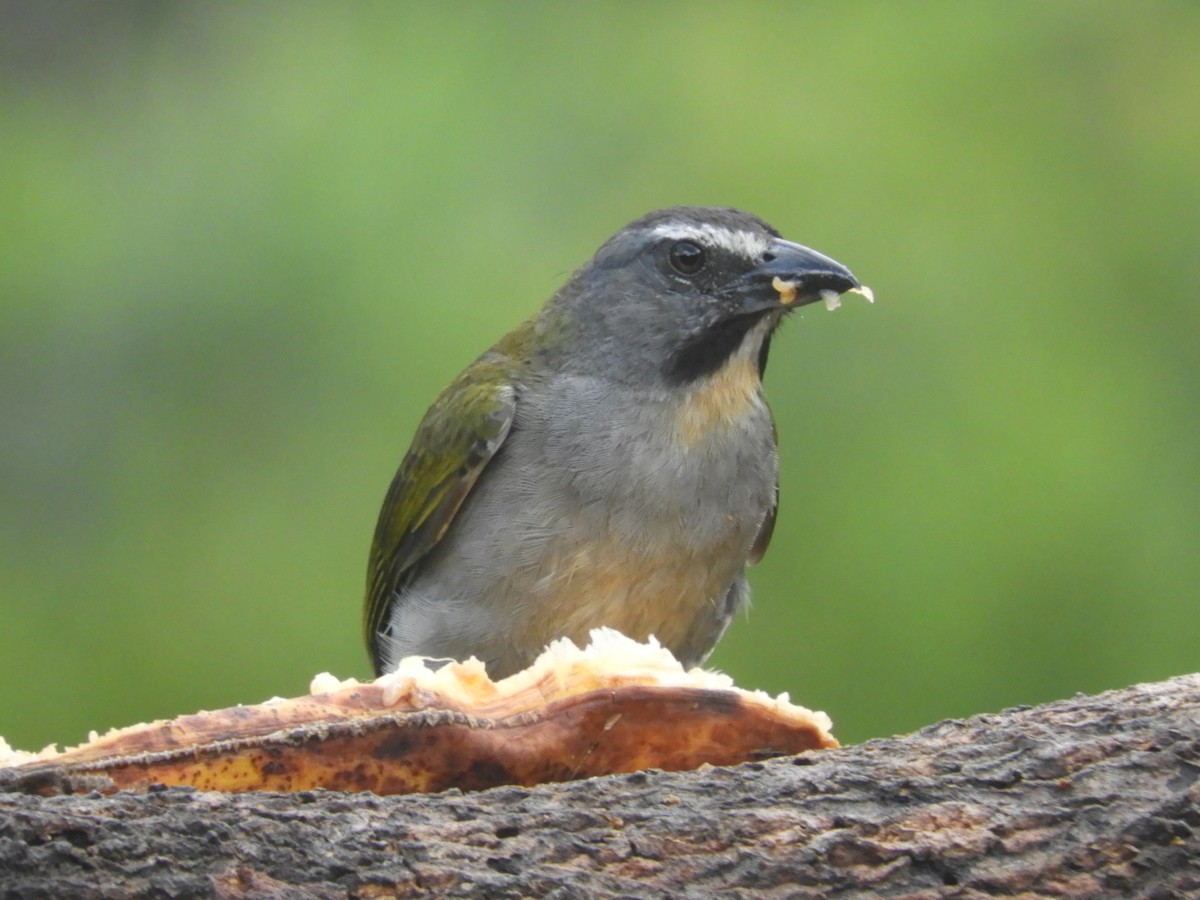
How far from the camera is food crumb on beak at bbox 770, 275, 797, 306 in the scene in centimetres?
394

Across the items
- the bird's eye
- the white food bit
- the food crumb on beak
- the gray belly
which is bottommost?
the white food bit

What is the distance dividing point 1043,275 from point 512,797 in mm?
4492

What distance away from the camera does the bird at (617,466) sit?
156 inches

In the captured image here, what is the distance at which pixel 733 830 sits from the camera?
→ 7.18 feet

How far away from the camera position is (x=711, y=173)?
5.96 meters

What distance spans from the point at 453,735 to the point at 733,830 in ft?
1.49

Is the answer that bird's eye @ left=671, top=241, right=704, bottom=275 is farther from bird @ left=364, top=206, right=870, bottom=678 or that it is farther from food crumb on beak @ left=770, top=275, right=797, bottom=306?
food crumb on beak @ left=770, top=275, right=797, bottom=306

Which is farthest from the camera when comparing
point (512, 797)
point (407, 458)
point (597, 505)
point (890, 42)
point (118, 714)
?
point (890, 42)

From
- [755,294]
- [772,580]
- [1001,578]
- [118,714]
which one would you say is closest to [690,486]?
[755,294]

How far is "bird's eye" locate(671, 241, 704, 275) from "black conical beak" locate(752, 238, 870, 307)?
171 millimetres

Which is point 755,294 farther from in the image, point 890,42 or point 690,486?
point 890,42

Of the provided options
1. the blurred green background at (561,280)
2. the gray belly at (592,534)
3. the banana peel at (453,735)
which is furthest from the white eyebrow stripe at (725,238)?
the banana peel at (453,735)

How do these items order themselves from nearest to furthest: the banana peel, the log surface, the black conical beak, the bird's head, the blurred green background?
the log surface < the banana peel < the black conical beak < the bird's head < the blurred green background

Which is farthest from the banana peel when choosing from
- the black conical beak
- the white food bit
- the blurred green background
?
the blurred green background
